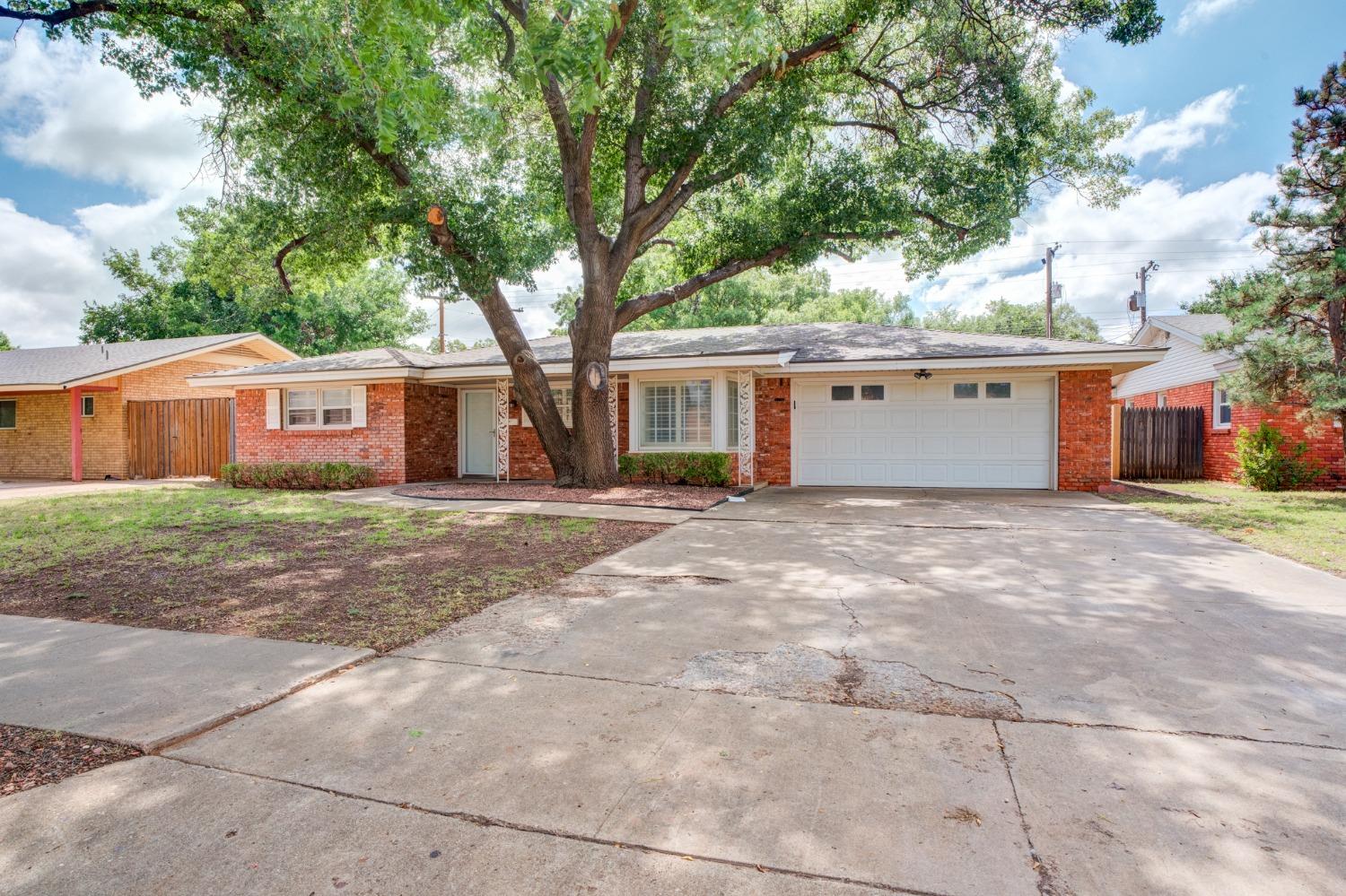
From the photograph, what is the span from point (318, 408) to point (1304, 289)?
18.7 m

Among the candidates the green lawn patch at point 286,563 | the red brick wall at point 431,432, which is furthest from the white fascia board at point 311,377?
the green lawn patch at point 286,563

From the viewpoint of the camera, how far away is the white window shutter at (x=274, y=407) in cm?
1512

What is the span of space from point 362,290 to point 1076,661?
33395 millimetres

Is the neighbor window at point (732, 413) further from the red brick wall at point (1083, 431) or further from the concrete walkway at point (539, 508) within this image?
the red brick wall at point (1083, 431)

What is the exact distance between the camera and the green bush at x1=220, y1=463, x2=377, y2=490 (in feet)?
44.5

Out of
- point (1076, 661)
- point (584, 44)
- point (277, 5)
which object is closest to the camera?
point (1076, 661)

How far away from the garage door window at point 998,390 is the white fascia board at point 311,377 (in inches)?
453

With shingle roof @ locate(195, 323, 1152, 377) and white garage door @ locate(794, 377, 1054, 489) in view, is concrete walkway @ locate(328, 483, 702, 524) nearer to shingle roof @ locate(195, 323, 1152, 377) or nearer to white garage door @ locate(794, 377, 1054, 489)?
shingle roof @ locate(195, 323, 1152, 377)

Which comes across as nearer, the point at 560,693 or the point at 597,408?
the point at 560,693

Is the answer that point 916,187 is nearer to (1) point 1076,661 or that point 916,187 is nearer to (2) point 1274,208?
(2) point 1274,208

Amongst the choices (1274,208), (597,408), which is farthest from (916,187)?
(597,408)

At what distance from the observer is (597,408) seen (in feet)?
39.6

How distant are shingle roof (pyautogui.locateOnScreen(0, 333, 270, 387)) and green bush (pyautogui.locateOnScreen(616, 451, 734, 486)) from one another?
46.3 ft

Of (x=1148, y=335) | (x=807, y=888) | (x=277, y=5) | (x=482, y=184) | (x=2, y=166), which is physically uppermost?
(x=2, y=166)
